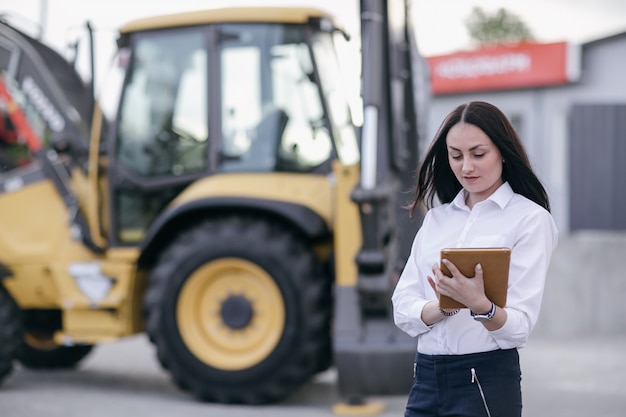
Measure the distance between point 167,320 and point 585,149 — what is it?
31.9 ft

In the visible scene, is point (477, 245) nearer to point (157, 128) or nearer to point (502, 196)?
point (502, 196)

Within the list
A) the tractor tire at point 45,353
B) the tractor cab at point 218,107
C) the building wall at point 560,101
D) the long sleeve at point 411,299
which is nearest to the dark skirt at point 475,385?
the long sleeve at point 411,299

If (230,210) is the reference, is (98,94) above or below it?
above

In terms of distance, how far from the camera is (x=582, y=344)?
9078mm

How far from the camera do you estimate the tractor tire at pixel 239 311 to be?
5.88 meters

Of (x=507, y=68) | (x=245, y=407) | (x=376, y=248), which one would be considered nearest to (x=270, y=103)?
(x=376, y=248)

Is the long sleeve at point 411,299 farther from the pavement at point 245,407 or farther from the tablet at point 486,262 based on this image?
the pavement at point 245,407

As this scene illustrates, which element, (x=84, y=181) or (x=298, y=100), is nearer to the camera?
(x=298, y=100)

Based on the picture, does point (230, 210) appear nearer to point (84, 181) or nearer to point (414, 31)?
point (84, 181)

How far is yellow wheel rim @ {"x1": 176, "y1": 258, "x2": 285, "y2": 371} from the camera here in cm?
604

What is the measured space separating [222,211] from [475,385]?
4.11 m

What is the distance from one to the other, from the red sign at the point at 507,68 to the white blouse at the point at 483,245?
16867 millimetres

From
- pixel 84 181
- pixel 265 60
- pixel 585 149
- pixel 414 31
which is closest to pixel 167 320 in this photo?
pixel 84 181

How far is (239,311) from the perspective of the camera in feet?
20.1
